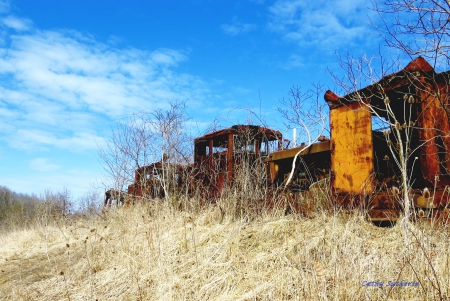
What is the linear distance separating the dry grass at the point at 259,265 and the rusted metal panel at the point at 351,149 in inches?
25.7

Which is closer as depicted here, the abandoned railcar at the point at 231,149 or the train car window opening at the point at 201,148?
the abandoned railcar at the point at 231,149

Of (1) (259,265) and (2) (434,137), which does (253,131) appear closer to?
(2) (434,137)

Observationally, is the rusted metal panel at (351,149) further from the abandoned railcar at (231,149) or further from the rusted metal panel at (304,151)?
the abandoned railcar at (231,149)

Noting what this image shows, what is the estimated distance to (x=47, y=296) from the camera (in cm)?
405

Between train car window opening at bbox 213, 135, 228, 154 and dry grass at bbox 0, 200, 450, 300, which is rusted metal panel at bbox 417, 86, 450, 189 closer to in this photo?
dry grass at bbox 0, 200, 450, 300

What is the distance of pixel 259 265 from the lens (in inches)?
140

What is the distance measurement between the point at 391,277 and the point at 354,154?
7.83 feet

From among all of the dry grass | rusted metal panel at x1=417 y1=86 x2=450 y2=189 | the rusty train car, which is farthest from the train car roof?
rusted metal panel at x1=417 y1=86 x2=450 y2=189

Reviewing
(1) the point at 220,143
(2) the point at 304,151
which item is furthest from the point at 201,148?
(2) the point at 304,151

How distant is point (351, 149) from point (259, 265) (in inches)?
93.0

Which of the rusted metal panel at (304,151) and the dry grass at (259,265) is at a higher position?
the rusted metal panel at (304,151)

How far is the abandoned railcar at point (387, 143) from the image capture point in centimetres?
416

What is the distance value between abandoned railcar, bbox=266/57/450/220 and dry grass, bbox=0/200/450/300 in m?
0.47

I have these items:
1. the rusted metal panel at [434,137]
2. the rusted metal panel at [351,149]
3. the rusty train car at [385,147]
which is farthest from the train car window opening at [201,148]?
the rusted metal panel at [434,137]
